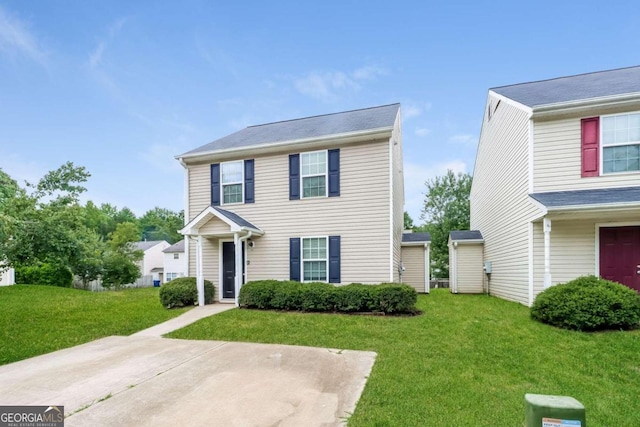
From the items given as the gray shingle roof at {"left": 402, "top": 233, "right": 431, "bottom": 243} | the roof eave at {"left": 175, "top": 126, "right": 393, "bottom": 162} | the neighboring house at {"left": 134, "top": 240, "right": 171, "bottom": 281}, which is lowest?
the neighboring house at {"left": 134, "top": 240, "right": 171, "bottom": 281}

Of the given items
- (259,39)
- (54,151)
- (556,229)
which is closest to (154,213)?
(54,151)

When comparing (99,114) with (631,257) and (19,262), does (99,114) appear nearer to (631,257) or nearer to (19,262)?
(19,262)

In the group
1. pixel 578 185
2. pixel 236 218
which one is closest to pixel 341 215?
pixel 236 218

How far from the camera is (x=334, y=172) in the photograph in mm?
10273

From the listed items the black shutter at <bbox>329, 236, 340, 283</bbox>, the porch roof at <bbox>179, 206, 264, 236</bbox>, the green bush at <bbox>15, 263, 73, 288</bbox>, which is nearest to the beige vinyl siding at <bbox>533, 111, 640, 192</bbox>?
the black shutter at <bbox>329, 236, 340, 283</bbox>

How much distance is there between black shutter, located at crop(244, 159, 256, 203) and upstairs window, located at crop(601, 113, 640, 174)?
33.4 ft

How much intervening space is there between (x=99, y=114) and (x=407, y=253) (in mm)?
16285

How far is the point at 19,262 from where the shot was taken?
9.02 metres

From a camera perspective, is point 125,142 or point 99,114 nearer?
point 99,114

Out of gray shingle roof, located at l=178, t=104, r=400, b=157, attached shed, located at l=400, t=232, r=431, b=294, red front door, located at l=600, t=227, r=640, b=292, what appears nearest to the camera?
red front door, located at l=600, t=227, r=640, b=292

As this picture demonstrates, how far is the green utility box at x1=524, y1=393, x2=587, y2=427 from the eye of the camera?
191cm

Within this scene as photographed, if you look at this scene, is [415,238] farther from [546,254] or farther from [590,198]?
[590,198]

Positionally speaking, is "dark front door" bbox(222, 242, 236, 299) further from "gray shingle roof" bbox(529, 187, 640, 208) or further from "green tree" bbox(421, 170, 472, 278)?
"green tree" bbox(421, 170, 472, 278)

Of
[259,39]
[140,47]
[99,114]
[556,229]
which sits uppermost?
[259,39]
